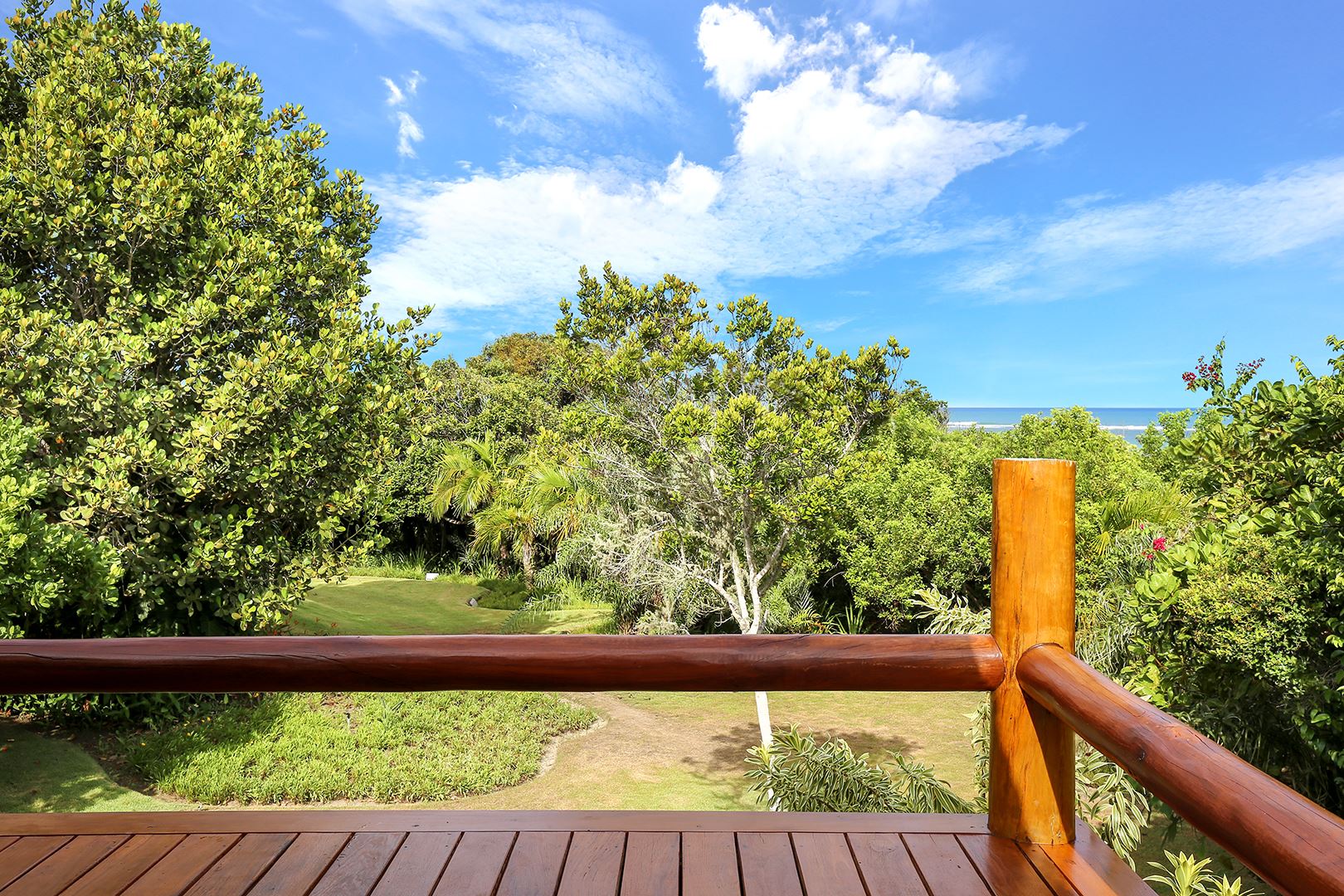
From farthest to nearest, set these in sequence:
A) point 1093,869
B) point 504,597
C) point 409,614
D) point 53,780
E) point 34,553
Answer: point 504,597 < point 409,614 < point 53,780 < point 34,553 < point 1093,869

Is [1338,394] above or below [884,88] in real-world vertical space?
below

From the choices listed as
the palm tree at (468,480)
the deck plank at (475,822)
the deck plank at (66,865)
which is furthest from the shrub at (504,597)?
the deck plank at (66,865)

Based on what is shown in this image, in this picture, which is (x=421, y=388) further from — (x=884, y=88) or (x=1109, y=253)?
(x=1109, y=253)

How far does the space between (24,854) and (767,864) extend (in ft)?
5.55

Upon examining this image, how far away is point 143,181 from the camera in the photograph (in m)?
6.61

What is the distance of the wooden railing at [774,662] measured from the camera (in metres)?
1.73

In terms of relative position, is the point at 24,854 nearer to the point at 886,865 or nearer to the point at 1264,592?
the point at 886,865

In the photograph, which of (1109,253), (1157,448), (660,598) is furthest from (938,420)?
(1109,253)

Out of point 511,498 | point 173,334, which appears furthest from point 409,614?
point 173,334

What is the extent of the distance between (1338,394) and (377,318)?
7466 millimetres

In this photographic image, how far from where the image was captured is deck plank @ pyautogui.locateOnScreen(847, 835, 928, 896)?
64.5 inches

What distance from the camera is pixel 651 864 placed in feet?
5.74

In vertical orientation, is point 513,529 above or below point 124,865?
above

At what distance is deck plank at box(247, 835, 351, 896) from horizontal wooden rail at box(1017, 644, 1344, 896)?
5.17 ft
